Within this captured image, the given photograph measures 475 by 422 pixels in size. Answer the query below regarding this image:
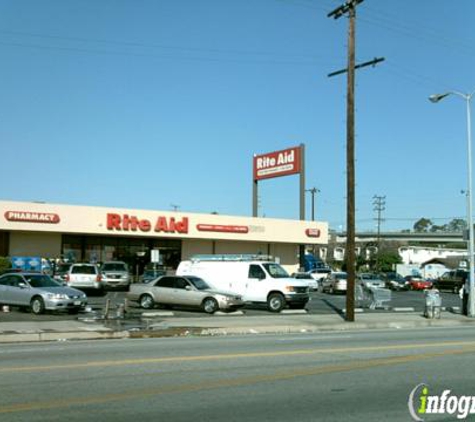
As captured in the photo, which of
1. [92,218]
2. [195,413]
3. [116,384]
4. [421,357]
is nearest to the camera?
[195,413]

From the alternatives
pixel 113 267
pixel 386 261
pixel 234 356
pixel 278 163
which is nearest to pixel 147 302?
pixel 113 267

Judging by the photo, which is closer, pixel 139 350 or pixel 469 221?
pixel 139 350

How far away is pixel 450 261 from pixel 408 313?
68.8 metres

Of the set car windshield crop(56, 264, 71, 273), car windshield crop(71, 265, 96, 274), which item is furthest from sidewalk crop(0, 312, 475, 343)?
car windshield crop(56, 264, 71, 273)

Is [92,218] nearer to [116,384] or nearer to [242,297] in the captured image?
[242,297]

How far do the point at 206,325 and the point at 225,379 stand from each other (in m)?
10.2

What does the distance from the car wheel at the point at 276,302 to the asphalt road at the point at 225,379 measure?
415 inches

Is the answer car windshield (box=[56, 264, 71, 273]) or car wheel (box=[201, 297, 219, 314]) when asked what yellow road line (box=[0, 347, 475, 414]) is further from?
car windshield (box=[56, 264, 71, 273])

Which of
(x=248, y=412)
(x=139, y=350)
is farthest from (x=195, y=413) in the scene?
(x=139, y=350)

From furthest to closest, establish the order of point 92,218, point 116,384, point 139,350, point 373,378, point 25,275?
1. point 92,218
2. point 25,275
3. point 139,350
4. point 373,378
5. point 116,384

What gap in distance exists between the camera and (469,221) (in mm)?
27391

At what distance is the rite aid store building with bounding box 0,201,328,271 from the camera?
4234 cm

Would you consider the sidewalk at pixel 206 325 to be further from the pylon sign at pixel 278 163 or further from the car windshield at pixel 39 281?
the pylon sign at pixel 278 163

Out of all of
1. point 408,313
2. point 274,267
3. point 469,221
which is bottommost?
point 408,313
